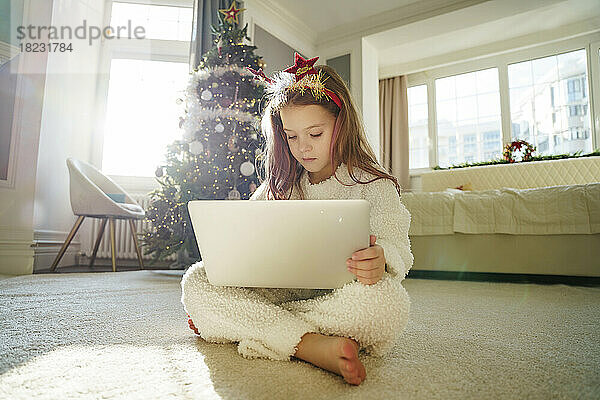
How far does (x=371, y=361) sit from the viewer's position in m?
0.73

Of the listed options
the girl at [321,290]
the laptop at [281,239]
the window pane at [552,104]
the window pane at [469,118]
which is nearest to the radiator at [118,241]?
the girl at [321,290]

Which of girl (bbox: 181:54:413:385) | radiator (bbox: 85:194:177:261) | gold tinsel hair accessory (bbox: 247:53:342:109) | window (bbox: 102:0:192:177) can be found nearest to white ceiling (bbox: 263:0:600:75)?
window (bbox: 102:0:192:177)

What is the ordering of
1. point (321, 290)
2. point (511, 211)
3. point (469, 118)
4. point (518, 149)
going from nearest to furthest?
point (321, 290) → point (511, 211) → point (518, 149) → point (469, 118)

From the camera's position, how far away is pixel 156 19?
399 cm

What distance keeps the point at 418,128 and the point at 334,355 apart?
18.3 ft

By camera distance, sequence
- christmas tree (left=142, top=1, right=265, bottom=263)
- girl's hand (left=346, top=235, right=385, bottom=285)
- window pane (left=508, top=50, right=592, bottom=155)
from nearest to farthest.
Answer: girl's hand (left=346, top=235, right=385, bottom=285)
christmas tree (left=142, top=1, right=265, bottom=263)
window pane (left=508, top=50, right=592, bottom=155)

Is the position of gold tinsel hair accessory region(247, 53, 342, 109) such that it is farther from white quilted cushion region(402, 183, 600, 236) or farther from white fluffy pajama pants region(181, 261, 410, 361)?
white quilted cushion region(402, 183, 600, 236)

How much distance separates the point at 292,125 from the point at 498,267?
1.90 m

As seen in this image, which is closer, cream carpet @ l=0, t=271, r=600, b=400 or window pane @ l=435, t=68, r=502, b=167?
cream carpet @ l=0, t=271, r=600, b=400

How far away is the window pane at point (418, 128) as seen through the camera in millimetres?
5723

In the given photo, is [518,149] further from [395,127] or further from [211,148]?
[211,148]

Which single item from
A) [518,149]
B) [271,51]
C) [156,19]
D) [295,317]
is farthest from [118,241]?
[518,149]

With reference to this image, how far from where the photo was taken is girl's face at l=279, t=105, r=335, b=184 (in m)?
0.96

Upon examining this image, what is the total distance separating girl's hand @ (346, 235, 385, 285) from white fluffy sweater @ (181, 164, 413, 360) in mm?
26
